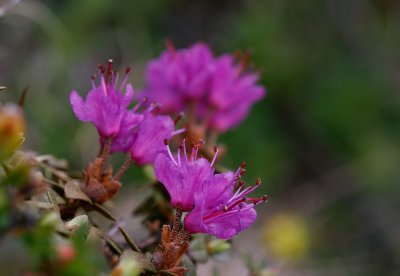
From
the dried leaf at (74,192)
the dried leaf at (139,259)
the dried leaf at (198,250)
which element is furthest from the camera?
the dried leaf at (198,250)

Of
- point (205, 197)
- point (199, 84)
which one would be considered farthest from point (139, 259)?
point (199, 84)

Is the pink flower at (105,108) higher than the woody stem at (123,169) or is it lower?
higher

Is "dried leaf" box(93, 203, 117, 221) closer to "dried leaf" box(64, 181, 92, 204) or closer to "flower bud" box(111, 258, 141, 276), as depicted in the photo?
"dried leaf" box(64, 181, 92, 204)

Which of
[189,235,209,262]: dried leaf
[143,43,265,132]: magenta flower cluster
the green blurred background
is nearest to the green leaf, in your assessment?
[189,235,209,262]: dried leaf

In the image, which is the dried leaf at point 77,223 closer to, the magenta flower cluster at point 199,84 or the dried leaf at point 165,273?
the dried leaf at point 165,273

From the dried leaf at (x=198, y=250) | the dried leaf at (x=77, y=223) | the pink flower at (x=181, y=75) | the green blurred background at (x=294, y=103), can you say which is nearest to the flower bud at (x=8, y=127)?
the dried leaf at (x=77, y=223)

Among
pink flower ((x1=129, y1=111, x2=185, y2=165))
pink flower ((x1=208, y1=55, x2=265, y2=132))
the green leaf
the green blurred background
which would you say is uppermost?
the green blurred background
